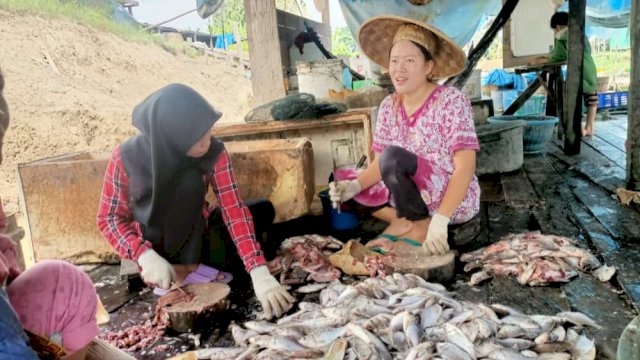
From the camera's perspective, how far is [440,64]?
Answer: 3727 mm

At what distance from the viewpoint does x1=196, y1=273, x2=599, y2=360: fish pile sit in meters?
2.19

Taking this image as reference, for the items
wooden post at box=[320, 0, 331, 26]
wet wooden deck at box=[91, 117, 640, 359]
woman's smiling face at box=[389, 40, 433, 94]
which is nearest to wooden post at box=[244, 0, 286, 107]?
wet wooden deck at box=[91, 117, 640, 359]

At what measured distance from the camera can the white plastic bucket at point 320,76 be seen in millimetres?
5891

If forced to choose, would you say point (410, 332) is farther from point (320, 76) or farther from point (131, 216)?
point (320, 76)

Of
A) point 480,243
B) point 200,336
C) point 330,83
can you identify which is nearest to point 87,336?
point 200,336

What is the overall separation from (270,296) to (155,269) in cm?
69

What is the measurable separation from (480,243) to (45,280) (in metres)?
3.13

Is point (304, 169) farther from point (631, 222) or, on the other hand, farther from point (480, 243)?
point (631, 222)

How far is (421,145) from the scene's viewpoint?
364 cm

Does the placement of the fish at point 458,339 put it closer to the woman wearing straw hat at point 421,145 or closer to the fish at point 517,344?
the fish at point 517,344

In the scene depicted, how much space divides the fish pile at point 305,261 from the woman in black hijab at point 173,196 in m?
0.46

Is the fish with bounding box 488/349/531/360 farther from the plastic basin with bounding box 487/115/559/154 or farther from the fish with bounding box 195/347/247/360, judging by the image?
the plastic basin with bounding box 487/115/559/154

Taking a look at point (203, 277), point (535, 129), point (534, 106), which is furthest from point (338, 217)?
point (534, 106)

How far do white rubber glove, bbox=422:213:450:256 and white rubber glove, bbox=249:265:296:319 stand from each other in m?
1.03
